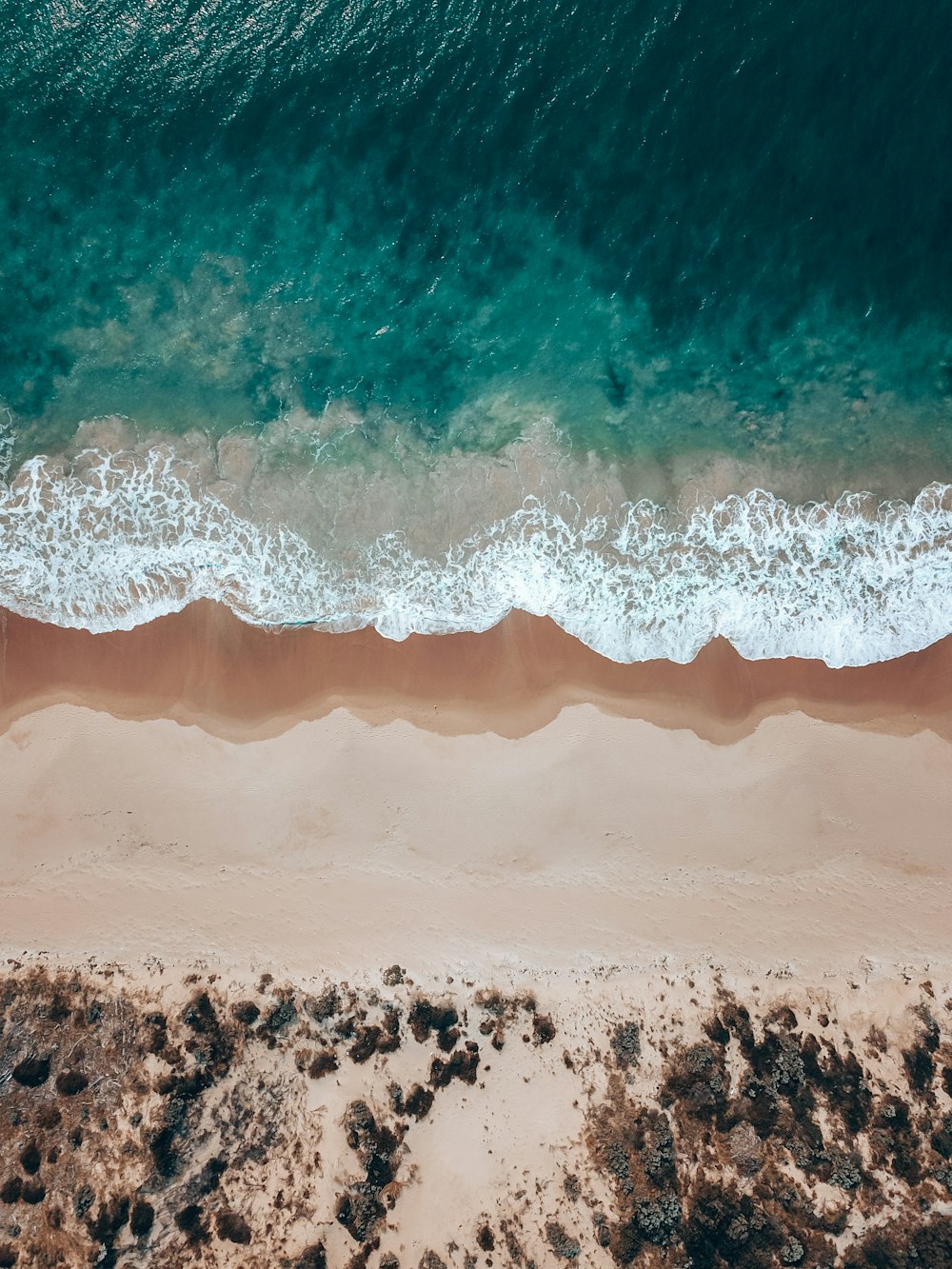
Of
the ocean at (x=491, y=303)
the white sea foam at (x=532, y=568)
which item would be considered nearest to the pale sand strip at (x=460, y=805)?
the white sea foam at (x=532, y=568)

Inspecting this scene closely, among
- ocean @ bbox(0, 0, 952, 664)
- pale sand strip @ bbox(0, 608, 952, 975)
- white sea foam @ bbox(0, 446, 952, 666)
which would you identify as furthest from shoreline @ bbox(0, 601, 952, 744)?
ocean @ bbox(0, 0, 952, 664)

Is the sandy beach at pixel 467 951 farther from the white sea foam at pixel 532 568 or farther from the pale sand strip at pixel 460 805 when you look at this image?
the white sea foam at pixel 532 568

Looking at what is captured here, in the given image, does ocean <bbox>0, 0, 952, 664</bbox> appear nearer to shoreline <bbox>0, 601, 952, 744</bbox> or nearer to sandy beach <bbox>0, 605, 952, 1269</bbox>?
shoreline <bbox>0, 601, 952, 744</bbox>

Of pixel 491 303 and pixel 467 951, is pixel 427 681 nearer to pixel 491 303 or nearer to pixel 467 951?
pixel 467 951

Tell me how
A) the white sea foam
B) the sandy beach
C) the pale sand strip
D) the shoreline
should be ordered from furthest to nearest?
the white sea foam
the shoreline
the pale sand strip
the sandy beach

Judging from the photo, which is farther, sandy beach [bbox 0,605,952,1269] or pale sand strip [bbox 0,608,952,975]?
pale sand strip [bbox 0,608,952,975]

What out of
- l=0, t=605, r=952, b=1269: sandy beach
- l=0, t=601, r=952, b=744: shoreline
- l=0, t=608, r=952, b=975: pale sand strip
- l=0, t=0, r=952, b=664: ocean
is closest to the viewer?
l=0, t=605, r=952, b=1269: sandy beach

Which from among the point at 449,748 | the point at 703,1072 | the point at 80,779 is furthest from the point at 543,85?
the point at 703,1072

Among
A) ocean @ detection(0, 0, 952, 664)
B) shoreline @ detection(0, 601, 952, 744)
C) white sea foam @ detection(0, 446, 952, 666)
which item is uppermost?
ocean @ detection(0, 0, 952, 664)
